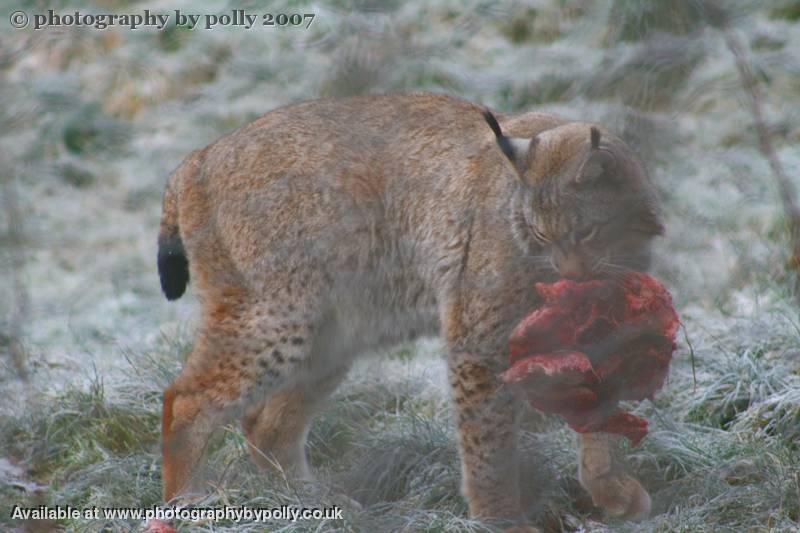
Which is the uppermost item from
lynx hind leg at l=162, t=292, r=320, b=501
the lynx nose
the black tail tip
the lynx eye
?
the lynx eye

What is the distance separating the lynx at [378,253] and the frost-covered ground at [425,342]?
0.19 metres

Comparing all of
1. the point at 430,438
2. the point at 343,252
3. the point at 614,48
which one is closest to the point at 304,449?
the point at 430,438

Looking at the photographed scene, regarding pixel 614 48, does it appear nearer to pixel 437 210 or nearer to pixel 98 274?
pixel 437 210

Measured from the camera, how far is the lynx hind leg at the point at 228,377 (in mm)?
4047

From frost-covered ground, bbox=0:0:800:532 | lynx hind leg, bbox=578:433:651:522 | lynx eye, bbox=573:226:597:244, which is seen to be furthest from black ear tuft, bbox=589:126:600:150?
lynx hind leg, bbox=578:433:651:522

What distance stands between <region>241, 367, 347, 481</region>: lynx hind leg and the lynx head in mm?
1156

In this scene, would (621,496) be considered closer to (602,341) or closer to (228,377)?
(602,341)

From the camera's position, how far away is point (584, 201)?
3.56 m

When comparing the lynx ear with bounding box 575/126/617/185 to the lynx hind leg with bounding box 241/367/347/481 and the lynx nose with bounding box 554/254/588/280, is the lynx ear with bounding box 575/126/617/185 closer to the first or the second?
the lynx nose with bounding box 554/254/588/280

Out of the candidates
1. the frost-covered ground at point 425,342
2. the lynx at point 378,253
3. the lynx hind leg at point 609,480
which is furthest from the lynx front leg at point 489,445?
the lynx hind leg at point 609,480

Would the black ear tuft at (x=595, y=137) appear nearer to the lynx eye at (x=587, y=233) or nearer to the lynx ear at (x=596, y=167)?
the lynx ear at (x=596, y=167)

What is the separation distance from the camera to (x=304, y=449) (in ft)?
14.9

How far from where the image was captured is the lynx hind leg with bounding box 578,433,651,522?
385 cm

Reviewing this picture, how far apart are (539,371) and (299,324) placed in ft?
3.43
